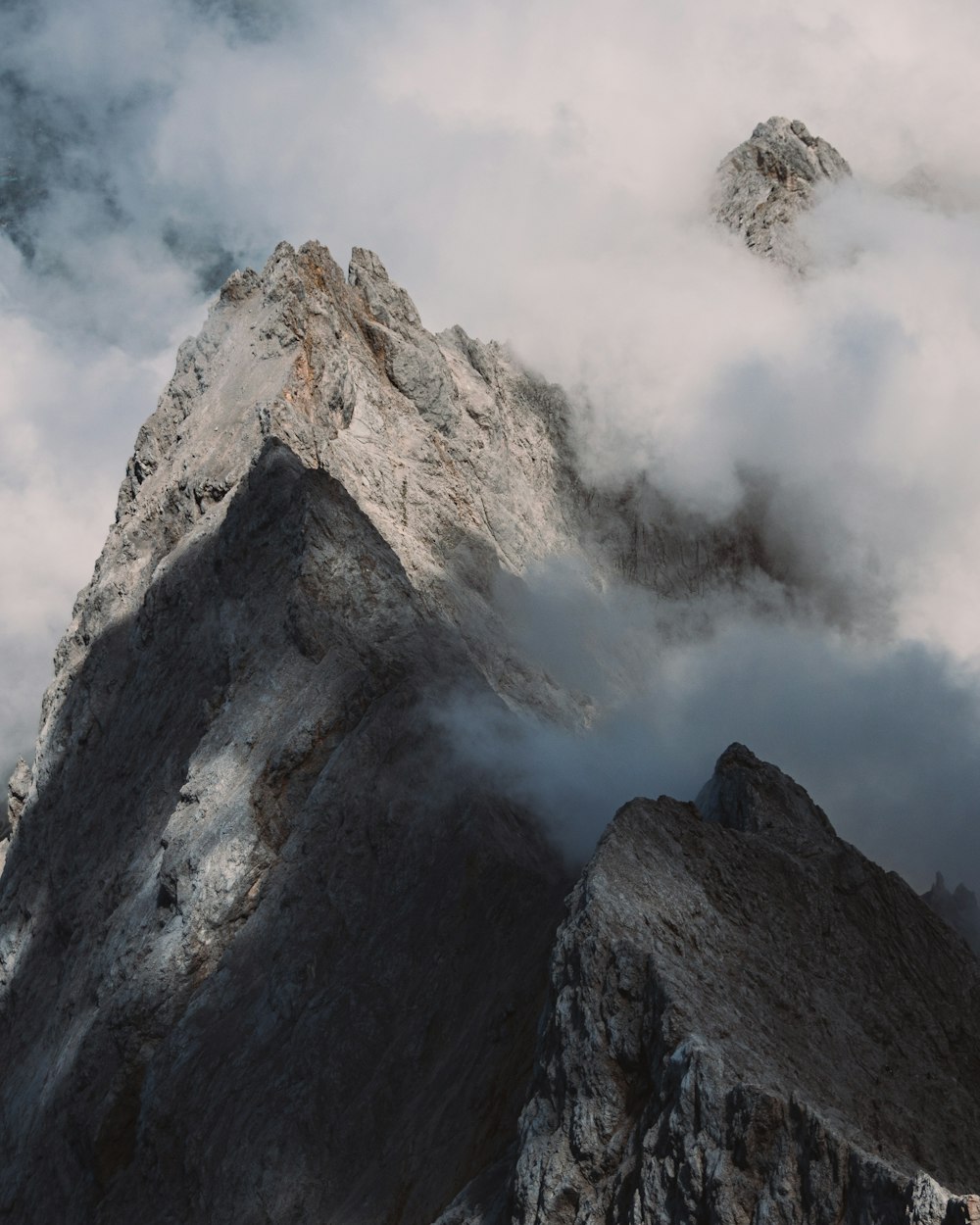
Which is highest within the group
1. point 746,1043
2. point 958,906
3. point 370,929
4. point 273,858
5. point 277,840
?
point 958,906

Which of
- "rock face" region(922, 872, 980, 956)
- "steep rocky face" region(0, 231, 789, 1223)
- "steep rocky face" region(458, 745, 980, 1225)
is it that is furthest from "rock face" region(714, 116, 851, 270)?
"steep rocky face" region(458, 745, 980, 1225)

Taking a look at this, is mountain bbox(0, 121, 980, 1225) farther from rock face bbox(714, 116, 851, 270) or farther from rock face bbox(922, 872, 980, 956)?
rock face bbox(714, 116, 851, 270)

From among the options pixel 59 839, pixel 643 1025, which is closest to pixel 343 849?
pixel 643 1025

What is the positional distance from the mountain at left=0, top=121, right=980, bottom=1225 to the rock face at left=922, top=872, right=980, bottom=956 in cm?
1632

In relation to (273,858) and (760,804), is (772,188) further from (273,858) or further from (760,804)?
(273,858)

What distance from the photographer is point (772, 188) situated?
10044cm

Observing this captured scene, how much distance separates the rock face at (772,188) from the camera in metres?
101

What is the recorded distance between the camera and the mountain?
73.2 feet

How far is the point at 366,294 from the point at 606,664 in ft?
69.8

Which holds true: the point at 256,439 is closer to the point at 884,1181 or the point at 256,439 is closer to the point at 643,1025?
the point at 643,1025

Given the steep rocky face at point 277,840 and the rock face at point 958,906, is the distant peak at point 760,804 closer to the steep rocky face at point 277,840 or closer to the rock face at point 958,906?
the steep rocky face at point 277,840

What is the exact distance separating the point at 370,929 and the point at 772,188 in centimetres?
7885

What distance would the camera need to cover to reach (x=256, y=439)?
52.7 metres

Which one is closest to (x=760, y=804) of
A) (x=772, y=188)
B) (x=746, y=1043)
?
(x=746, y=1043)
